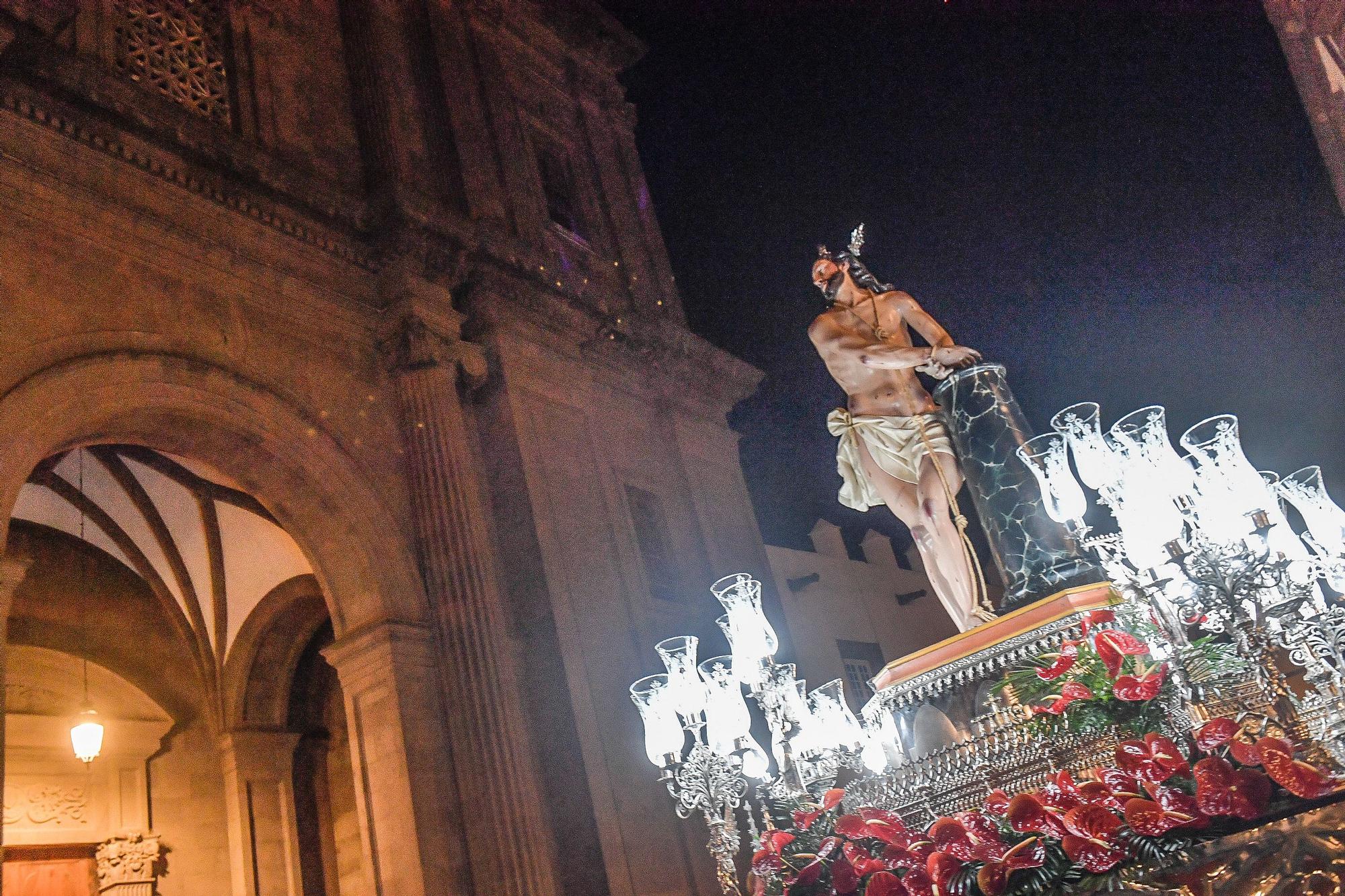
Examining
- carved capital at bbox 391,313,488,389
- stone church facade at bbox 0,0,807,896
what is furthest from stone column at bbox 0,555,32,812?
carved capital at bbox 391,313,488,389

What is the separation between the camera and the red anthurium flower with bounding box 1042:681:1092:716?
15.3ft

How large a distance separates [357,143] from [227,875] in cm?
764

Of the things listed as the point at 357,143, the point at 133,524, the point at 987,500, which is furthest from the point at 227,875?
the point at 987,500

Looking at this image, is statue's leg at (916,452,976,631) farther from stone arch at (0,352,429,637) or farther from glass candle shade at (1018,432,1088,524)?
A: stone arch at (0,352,429,637)

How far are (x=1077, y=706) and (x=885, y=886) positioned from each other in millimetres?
1192

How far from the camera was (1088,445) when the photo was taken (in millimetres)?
5625

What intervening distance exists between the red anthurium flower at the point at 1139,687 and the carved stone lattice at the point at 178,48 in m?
8.68

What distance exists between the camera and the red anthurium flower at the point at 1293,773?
3.32m

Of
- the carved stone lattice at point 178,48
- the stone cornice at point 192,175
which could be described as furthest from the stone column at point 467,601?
the carved stone lattice at point 178,48

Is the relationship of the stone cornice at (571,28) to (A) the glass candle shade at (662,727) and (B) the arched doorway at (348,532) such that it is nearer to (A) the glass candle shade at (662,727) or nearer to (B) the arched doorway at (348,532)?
(B) the arched doorway at (348,532)

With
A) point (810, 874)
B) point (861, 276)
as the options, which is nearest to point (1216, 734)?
point (810, 874)

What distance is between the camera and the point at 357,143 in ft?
36.6

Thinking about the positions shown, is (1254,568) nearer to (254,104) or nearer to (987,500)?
(987,500)

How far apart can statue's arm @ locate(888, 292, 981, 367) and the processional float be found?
0.08 m
